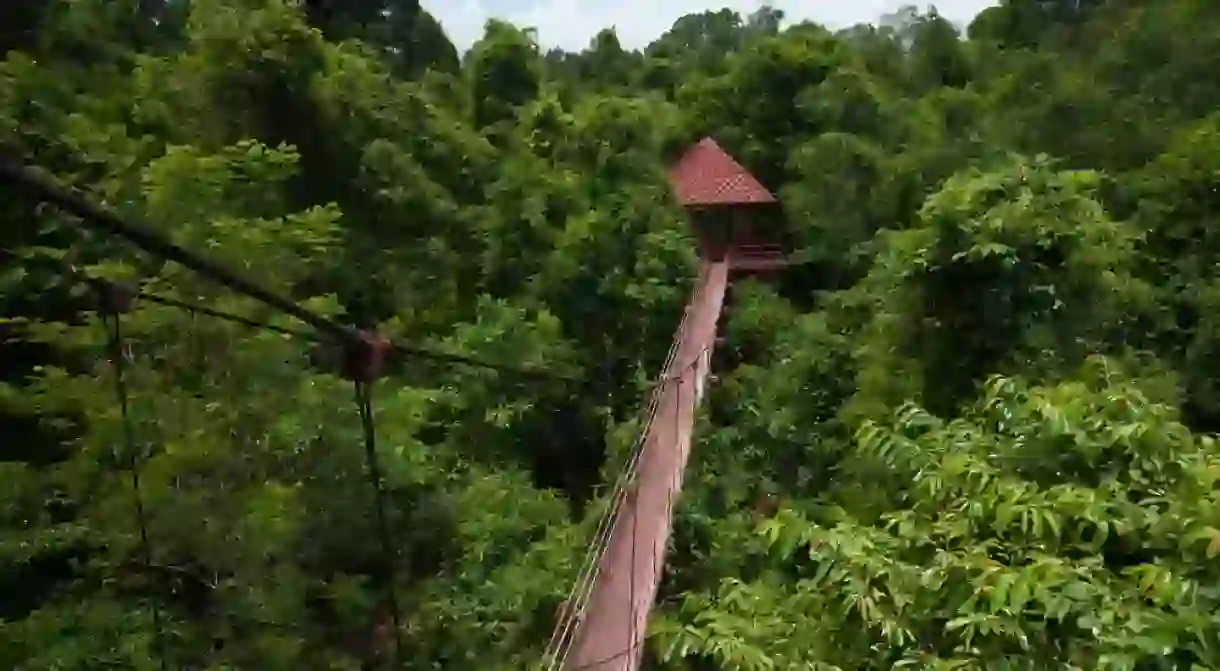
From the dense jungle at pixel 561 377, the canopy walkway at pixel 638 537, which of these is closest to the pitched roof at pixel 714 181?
the dense jungle at pixel 561 377

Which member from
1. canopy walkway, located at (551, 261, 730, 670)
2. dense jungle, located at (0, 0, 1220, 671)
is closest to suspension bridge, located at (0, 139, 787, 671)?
canopy walkway, located at (551, 261, 730, 670)

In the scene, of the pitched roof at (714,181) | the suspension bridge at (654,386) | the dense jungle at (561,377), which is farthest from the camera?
the pitched roof at (714,181)

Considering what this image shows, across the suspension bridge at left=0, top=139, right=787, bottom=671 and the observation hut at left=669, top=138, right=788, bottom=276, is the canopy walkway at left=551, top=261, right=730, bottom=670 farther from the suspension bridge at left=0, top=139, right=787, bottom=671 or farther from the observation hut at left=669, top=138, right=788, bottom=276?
the observation hut at left=669, top=138, right=788, bottom=276

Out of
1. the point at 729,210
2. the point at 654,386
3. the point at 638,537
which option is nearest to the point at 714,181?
the point at 729,210

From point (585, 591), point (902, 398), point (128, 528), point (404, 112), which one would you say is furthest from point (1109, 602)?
point (404, 112)

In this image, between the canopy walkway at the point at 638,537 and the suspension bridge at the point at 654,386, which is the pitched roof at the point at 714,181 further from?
the canopy walkway at the point at 638,537

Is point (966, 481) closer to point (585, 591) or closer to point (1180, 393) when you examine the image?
point (585, 591)
